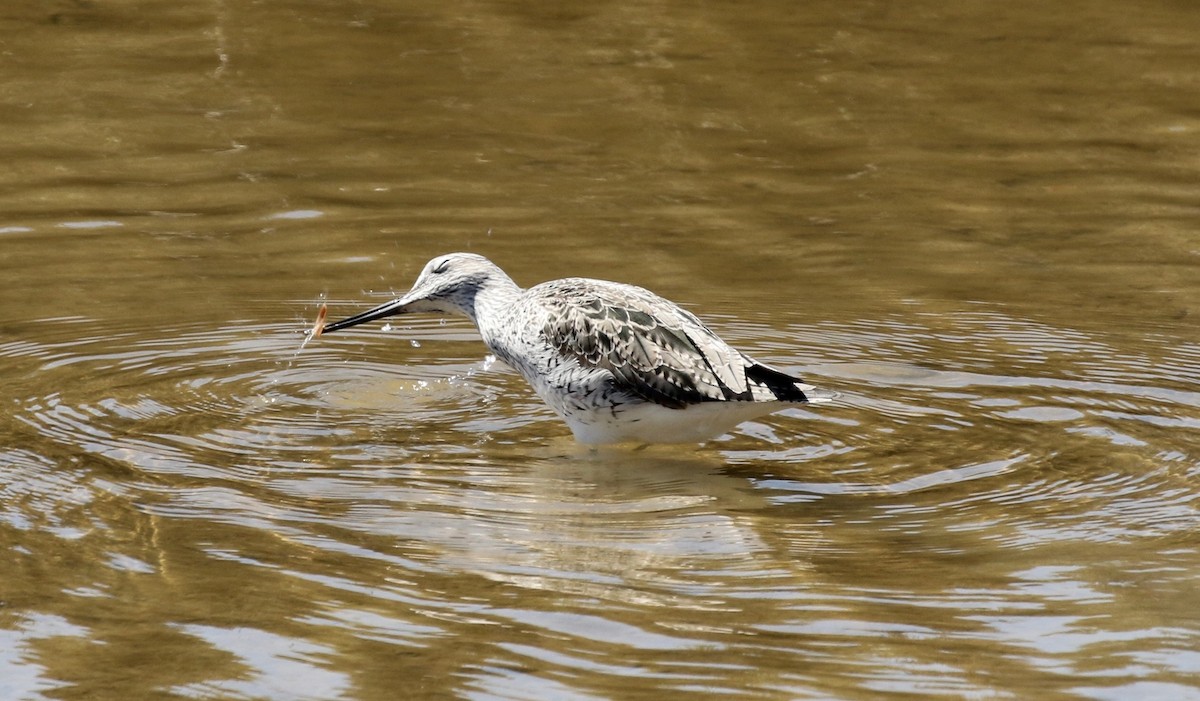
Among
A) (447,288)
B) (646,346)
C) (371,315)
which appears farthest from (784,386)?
(371,315)

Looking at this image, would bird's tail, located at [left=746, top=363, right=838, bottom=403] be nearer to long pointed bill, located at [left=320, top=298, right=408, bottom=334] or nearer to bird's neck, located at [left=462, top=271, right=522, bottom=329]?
bird's neck, located at [left=462, top=271, right=522, bottom=329]

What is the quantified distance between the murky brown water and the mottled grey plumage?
235mm

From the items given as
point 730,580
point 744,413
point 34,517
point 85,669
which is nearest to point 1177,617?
point 730,580

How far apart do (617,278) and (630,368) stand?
249 cm

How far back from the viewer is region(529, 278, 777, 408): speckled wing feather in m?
7.11

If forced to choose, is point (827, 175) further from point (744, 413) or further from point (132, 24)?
point (132, 24)

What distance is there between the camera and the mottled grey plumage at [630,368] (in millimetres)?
7094

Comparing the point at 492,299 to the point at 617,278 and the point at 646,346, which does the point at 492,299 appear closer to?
the point at 646,346

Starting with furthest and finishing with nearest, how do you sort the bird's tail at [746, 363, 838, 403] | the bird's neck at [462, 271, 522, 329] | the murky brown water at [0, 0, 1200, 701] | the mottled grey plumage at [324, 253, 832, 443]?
the bird's neck at [462, 271, 522, 329] → the mottled grey plumage at [324, 253, 832, 443] → the bird's tail at [746, 363, 838, 403] → the murky brown water at [0, 0, 1200, 701]

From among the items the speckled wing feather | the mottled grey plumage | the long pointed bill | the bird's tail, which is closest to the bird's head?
the long pointed bill

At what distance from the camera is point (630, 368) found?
7250 millimetres

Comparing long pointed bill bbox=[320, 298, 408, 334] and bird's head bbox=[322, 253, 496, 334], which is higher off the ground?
bird's head bbox=[322, 253, 496, 334]

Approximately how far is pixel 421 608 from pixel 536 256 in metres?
4.70

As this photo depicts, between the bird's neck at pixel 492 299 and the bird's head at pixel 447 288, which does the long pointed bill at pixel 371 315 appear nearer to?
the bird's head at pixel 447 288
